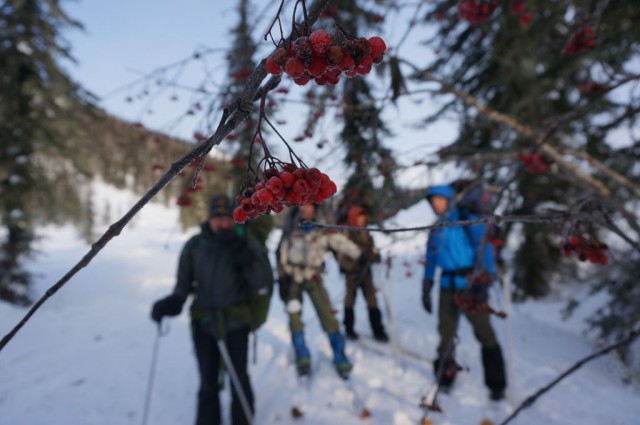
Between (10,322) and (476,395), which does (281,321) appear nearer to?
(476,395)

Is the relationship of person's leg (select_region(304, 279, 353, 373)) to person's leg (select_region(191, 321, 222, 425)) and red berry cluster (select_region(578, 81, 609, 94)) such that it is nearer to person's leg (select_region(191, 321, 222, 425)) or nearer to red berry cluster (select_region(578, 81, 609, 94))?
person's leg (select_region(191, 321, 222, 425))

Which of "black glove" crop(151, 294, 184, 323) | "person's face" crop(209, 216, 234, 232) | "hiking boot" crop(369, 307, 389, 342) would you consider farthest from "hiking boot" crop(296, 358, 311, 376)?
"person's face" crop(209, 216, 234, 232)

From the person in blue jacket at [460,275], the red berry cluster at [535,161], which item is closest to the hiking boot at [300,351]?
the person in blue jacket at [460,275]

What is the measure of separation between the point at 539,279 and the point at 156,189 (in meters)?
9.57

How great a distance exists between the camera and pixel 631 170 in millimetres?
5129

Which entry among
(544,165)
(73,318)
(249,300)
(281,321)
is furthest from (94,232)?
(544,165)

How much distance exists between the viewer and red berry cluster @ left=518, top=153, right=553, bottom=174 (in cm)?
298

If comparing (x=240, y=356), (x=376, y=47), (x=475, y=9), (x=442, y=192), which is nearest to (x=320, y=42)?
(x=376, y=47)

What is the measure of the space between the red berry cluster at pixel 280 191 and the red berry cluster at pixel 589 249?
4.63 feet

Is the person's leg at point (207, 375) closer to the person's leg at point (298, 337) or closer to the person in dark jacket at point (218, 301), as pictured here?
the person in dark jacket at point (218, 301)

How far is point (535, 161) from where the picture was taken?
3006mm

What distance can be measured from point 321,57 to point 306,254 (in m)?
3.83

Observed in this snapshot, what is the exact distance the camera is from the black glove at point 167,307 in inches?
136

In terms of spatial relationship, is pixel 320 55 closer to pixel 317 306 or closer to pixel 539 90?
pixel 317 306
